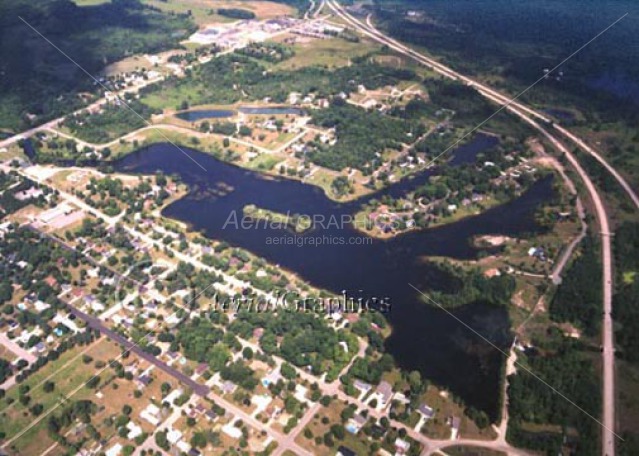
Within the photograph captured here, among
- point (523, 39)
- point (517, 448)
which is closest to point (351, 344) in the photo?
point (517, 448)

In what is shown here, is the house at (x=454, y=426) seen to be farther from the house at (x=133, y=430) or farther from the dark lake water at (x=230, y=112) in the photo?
the dark lake water at (x=230, y=112)

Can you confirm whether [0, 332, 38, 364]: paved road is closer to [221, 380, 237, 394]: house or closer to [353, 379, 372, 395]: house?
[221, 380, 237, 394]: house

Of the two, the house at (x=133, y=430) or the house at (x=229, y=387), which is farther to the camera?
the house at (x=229, y=387)

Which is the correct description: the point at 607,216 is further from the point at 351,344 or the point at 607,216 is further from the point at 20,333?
the point at 20,333

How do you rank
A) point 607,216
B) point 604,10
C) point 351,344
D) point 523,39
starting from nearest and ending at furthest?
point 351,344
point 607,216
point 523,39
point 604,10

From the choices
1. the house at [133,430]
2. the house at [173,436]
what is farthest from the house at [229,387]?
the house at [133,430]

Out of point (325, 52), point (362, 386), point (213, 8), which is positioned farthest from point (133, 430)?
point (213, 8)
